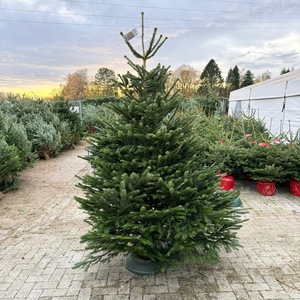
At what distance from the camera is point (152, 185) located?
6.70 feet

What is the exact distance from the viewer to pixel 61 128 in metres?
9.16

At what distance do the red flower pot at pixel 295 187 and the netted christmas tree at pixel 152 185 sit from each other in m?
3.10

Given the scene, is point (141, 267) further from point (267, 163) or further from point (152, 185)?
point (267, 163)

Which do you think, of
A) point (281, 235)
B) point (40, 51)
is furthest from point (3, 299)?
point (40, 51)

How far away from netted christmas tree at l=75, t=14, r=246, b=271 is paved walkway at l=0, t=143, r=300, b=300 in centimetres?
26

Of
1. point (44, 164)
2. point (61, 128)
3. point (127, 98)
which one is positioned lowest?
point (44, 164)

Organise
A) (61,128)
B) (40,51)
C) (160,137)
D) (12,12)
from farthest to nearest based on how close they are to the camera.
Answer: (12,12) < (40,51) < (61,128) < (160,137)

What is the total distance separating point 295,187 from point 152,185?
12.5ft

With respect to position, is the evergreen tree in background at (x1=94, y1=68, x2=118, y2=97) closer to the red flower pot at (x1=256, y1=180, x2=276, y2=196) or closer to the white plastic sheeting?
the white plastic sheeting

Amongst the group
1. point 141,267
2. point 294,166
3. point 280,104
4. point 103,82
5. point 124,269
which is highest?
point 103,82

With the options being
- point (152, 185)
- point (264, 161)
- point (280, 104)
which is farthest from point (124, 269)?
point (280, 104)

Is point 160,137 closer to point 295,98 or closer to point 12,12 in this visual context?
point 295,98

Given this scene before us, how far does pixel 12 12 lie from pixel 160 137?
45.9 feet

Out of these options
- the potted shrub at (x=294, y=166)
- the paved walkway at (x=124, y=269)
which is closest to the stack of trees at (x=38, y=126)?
the paved walkway at (x=124, y=269)
